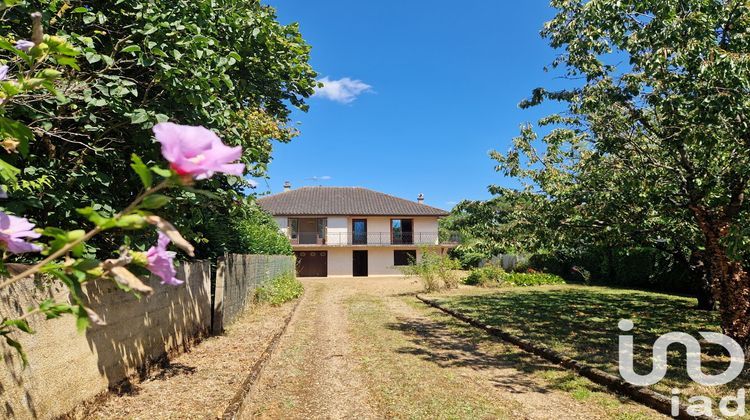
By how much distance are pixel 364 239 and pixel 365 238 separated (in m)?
0.14

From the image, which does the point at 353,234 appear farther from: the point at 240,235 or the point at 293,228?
the point at 240,235

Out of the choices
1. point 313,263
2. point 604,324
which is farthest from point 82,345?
point 313,263

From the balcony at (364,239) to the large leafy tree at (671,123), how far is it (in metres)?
30.6

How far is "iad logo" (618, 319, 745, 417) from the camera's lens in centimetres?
478

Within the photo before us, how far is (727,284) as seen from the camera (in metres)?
7.38

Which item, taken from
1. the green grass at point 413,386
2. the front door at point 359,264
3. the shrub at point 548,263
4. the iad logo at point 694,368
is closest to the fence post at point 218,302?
the green grass at point 413,386

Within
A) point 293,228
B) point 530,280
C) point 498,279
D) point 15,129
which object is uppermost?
point 293,228

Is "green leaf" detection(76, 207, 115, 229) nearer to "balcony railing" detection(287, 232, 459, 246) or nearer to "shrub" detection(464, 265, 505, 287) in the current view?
"shrub" detection(464, 265, 505, 287)

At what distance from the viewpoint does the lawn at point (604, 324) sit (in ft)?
20.9

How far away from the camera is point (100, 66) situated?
4.96 m

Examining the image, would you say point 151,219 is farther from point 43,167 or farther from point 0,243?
point 43,167

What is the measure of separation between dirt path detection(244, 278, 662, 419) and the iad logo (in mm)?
513

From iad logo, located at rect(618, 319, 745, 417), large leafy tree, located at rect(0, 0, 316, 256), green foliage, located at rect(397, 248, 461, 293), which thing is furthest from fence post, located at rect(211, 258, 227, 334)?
green foliage, located at rect(397, 248, 461, 293)

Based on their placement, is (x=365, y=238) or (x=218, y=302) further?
(x=365, y=238)
